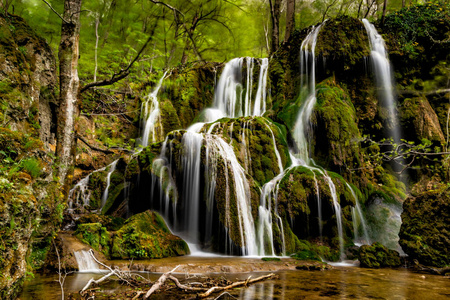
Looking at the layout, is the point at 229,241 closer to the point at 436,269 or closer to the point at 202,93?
the point at 436,269

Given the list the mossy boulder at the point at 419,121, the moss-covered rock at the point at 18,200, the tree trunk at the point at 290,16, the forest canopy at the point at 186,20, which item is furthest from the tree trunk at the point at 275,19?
the moss-covered rock at the point at 18,200

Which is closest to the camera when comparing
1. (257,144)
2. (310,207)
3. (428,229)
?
(428,229)

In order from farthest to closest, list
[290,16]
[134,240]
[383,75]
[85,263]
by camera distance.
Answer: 1. [290,16]
2. [383,75]
3. [134,240]
4. [85,263]

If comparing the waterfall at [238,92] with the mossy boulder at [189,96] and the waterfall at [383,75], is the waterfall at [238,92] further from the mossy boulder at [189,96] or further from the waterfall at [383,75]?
the waterfall at [383,75]

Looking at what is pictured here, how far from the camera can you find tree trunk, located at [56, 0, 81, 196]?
213 inches

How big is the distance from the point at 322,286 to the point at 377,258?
3732 mm

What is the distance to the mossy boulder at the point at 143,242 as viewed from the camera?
6.78 metres

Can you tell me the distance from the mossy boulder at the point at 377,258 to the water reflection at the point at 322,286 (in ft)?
3.43

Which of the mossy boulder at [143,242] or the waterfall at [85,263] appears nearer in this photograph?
the waterfall at [85,263]

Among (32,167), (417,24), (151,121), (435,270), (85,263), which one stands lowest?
(435,270)

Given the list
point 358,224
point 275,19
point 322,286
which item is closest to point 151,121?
point 275,19

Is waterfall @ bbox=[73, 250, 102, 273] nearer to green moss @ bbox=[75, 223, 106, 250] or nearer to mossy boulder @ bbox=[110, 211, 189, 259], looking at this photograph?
green moss @ bbox=[75, 223, 106, 250]

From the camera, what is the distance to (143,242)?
705 cm

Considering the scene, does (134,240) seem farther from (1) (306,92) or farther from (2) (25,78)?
(1) (306,92)
